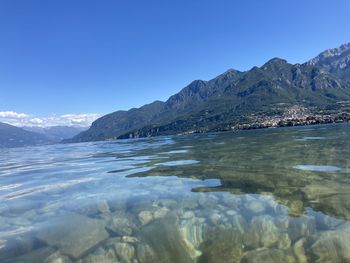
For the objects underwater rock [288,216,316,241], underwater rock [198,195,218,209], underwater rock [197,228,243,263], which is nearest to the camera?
underwater rock [197,228,243,263]

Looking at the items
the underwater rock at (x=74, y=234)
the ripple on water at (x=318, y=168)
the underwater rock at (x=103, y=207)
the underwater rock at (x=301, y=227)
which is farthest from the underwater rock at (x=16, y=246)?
the ripple on water at (x=318, y=168)

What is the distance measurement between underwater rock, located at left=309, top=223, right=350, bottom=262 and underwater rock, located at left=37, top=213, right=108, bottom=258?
5.28 meters

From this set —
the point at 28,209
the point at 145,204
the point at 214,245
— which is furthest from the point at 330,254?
the point at 28,209

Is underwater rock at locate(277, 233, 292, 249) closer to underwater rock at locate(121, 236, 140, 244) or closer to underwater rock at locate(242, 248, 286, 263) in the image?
underwater rock at locate(242, 248, 286, 263)

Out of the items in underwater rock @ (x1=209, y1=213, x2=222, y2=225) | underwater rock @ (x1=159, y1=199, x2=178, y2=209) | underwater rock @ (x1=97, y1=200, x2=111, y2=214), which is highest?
underwater rock @ (x1=97, y1=200, x2=111, y2=214)

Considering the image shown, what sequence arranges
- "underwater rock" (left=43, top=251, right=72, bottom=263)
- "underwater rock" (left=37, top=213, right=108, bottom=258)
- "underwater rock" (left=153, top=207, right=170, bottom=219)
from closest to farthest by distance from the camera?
"underwater rock" (left=43, top=251, right=72, bottom=263) < "underwater rock" (left=37, top=213, right=108, bottom=258) < "underwater rock" (left=153, top=207, right=170, bottom=219)

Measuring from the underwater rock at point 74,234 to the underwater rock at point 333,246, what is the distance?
17.3 feet

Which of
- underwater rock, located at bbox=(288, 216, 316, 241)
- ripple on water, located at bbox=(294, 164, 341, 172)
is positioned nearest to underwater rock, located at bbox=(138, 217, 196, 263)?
underwater rock, located at bbox=(288, 216, 316, 241)

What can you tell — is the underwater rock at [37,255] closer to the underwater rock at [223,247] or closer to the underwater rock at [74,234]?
the underwater rock at [74,234]

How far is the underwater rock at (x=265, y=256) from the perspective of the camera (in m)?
6.76

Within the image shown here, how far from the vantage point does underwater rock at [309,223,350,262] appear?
6684 mm

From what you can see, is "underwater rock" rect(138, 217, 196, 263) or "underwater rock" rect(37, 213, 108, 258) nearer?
"underwater rock" rect(138, 217, 196, 263)

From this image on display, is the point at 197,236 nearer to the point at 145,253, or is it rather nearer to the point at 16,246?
the point at 145,253

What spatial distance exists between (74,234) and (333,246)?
6.67 meters
